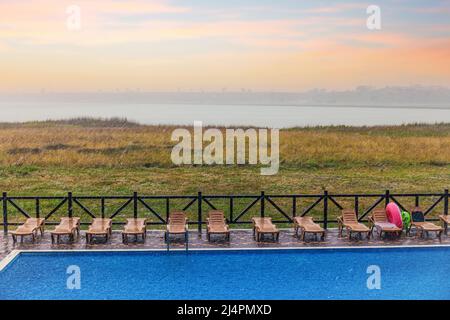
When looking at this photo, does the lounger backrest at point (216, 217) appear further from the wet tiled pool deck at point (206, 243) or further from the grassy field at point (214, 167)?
the grassy field at point (214, 167)

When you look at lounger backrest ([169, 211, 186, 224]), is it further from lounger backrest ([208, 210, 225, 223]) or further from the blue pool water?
the blue pool water

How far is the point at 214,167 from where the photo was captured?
24062 mm

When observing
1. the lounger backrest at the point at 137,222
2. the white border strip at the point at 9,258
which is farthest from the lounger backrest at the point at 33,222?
the lounger backrest at the point at 137,222

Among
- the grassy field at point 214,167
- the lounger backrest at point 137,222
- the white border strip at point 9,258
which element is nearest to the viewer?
the white border strip at point 9,258

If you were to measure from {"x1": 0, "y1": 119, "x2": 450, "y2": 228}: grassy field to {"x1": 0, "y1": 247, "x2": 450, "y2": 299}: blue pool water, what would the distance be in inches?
348

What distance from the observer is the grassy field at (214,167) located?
68.5 feet

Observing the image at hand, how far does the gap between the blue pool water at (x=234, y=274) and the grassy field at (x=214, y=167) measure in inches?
348

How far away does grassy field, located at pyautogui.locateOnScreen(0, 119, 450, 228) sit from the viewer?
20.9 metres

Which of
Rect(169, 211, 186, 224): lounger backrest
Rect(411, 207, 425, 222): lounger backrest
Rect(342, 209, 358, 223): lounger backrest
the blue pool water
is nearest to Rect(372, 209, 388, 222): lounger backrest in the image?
Rect(342, 209, 358, 223): lounger backrest

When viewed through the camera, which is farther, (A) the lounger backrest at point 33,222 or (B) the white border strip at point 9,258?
(A) the lounger backrest at point 33,222

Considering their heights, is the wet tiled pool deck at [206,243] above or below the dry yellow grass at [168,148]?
below

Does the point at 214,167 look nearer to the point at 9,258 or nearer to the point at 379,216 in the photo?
the point at 379,216
